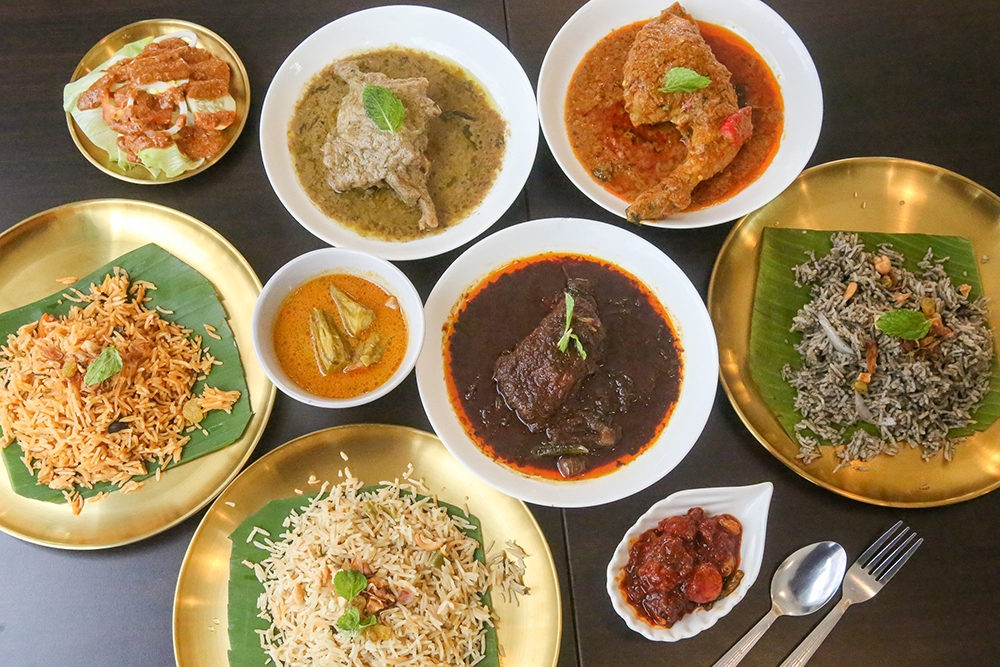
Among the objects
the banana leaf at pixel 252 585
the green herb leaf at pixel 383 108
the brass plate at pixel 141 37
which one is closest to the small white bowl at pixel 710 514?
the banana leaf at pixel 252 585

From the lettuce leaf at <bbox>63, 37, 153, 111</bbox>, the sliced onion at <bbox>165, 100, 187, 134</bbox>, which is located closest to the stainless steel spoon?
the sliced onion at <bbox>165, 100, 187, 134</bbox>

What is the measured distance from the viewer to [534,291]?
251 centimetres

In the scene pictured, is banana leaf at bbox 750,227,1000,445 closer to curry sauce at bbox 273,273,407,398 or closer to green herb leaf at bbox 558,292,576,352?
green herb leaf at bbox 558,292,576,352

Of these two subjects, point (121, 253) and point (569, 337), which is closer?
point (569, 337)

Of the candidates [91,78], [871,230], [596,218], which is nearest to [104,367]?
[91,78]

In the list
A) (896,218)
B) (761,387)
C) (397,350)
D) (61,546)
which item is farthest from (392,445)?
(896,218)

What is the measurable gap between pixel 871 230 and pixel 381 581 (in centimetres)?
244

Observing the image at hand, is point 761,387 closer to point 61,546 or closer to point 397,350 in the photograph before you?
point 397,350

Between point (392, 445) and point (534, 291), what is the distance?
81cm

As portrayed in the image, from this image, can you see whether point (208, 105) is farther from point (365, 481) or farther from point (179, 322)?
point (365, 481)

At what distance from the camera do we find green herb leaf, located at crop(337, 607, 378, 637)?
207cm

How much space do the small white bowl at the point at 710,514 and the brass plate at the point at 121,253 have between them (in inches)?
56.4

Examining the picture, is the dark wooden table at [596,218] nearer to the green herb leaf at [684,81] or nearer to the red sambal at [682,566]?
the red sambal at [682,566]

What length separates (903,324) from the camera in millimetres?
2299
